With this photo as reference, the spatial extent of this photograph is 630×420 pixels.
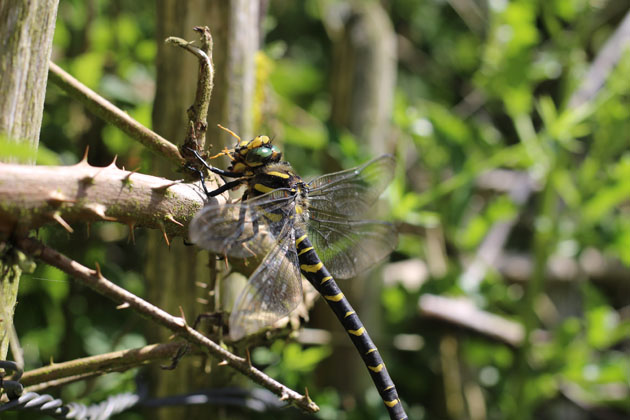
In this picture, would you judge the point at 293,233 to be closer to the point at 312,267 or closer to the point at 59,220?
the point at 312,267

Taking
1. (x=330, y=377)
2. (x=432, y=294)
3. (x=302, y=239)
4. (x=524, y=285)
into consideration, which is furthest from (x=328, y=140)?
(x=524, y=285)

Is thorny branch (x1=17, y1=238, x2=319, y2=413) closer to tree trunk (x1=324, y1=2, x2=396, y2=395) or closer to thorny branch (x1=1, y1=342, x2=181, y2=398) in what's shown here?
thorny branch (x1=1, y1=342, x2=181, y2=398)

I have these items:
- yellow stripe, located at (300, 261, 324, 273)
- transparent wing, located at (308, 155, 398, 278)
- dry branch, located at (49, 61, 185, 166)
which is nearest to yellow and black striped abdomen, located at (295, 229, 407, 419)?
yellow stripe, located at (300, 261, 324, 273)

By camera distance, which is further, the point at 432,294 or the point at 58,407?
the point at 432,294

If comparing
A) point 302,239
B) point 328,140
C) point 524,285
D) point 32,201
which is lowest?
point 32,201

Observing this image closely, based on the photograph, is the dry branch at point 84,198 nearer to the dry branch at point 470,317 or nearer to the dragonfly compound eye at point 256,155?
the dragonfly compound eye at point 256,155

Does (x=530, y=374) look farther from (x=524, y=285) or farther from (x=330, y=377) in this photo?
(x=524, y=285)

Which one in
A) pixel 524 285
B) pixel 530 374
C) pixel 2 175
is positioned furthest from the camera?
pixel 524 285

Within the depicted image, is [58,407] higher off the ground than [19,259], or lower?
lower

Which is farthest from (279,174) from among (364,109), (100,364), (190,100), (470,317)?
(470,317)
